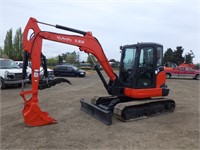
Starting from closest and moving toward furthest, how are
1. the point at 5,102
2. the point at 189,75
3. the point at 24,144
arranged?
1. the point at 24,144
2. the point at 5,102
3. the point at 189,75

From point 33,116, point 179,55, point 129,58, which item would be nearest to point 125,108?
point 129,58

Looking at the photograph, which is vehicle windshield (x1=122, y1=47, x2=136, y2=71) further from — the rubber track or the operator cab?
the rubber track

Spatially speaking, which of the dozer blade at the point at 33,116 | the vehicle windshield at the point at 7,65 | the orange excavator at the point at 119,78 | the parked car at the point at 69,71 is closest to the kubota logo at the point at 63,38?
the orange excavator at the point at 119,78

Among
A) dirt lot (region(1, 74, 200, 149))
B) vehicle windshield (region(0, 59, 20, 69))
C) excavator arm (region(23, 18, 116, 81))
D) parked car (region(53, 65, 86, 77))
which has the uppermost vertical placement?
excavator arm (region(23, 18, 116, 81))

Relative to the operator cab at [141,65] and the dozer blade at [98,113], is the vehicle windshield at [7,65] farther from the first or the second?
the operator cab at [141,65]

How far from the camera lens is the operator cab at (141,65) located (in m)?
8.06

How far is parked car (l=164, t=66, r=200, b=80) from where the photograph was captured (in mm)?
27969

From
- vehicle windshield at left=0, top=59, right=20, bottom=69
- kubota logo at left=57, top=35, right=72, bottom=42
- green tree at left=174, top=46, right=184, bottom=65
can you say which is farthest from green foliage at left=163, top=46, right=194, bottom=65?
kubota logo at left=57, top=35, right=72, bottom=42

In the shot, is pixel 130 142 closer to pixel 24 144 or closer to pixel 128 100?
pixel 24 144

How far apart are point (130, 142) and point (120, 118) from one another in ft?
6.19

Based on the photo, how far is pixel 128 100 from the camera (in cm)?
860

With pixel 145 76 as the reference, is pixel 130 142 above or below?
below

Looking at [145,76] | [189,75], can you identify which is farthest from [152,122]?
[189,75]

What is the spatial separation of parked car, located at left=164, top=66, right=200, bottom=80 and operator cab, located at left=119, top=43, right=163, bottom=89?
20.3 m
